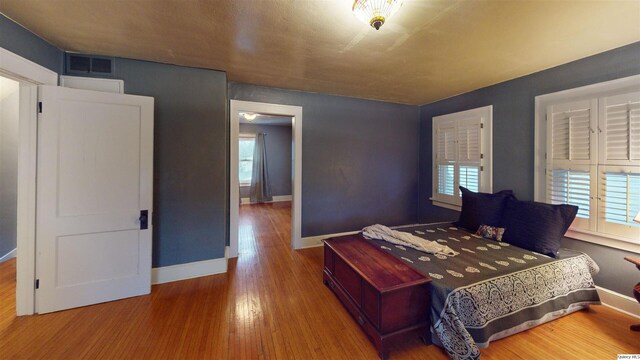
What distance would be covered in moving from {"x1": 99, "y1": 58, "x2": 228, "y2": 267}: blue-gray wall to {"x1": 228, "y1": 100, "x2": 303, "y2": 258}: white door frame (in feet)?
1.16

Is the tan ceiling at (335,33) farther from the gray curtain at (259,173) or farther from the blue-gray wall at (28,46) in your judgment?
the gray curtain at (259,173)

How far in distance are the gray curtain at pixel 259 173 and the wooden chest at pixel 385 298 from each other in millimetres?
6065

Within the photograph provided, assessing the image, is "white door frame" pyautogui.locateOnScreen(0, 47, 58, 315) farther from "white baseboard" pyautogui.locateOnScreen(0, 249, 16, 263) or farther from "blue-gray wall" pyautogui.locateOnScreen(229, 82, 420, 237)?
"blue-gray wall" pyautogui.locateOnScreen(229, 82, 420, 237)

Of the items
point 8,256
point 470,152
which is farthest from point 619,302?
point 8,256

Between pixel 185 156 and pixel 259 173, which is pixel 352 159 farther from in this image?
pixel 259 173

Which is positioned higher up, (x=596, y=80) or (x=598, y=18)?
(x=598, y=18)

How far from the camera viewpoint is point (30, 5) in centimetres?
160

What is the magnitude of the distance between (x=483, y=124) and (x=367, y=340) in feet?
10.4

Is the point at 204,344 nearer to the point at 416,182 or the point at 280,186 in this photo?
the point at 416,182

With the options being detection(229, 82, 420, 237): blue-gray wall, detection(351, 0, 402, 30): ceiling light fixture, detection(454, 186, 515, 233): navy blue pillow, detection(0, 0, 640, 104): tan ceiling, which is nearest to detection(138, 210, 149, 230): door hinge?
detection(0, 0, 640, 104): tan ceiling

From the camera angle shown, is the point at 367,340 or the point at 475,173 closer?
the point at 367,340

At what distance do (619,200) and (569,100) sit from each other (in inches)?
42.3

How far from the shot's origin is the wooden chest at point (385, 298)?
1594mm

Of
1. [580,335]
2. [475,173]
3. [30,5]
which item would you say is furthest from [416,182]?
[30,5]
